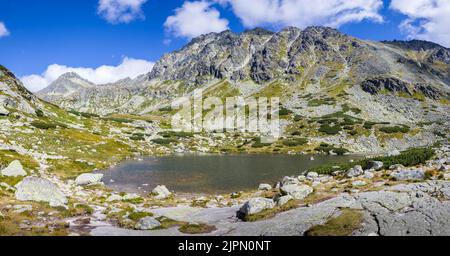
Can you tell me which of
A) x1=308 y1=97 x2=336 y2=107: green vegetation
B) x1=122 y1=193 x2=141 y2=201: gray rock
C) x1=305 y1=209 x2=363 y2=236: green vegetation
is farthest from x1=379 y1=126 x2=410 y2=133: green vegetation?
x1=305 y1=209 x2=363 y2=236: green vegetation

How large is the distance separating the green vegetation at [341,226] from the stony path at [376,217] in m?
0.38

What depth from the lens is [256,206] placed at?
2672 centimetres

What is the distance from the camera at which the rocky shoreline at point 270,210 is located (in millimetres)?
19969

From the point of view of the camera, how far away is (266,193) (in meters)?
38.6

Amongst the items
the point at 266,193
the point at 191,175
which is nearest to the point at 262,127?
the point at 191,175

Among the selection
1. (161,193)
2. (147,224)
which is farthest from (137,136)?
(147,224)

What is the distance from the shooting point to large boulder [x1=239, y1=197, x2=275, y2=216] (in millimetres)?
26438

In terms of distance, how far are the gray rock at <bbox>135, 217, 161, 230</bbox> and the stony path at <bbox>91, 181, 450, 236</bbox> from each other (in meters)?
0.92

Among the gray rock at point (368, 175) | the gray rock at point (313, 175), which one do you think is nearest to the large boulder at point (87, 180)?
the gray rock at point (313, 175)

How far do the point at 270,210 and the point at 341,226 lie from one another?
286 inches

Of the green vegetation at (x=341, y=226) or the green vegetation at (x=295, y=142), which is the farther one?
the green vegetation at (x=295, y=142)

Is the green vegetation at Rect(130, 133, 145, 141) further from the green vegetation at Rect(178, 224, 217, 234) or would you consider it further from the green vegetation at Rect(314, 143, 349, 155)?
the green vegetation at Rect(178, 224, 217, 234)

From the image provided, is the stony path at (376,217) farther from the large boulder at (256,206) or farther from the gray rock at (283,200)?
the gray rock at (283,200)
